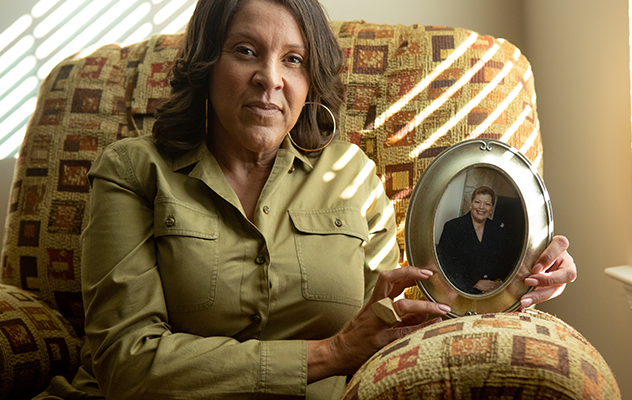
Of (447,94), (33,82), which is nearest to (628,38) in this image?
(447,94)

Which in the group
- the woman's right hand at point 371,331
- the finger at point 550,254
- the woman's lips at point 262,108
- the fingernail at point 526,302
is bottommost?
the woman's right hand at point 371,331

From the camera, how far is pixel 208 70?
3.88 ft

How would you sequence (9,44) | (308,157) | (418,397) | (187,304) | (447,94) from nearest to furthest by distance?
(418,397)
(187,304)
(308,157)
(447,94)
(9,44)

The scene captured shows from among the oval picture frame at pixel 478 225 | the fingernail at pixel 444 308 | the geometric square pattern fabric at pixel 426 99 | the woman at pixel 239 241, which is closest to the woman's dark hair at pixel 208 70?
the woman at pixel 239 241

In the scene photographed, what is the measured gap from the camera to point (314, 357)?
1.00 m

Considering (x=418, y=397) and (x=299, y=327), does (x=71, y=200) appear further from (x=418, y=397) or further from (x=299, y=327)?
(x=418, y=397)

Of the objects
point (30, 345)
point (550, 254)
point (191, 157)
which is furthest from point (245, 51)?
point (30, 345)

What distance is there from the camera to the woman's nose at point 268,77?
1.10 m

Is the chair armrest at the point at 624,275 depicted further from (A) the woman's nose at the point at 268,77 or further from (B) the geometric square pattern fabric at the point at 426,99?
(A) the woman's nose at the point at 268,77

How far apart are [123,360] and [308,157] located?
58 cm

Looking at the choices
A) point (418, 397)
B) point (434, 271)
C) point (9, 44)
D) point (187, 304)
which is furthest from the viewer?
point (9, 44)

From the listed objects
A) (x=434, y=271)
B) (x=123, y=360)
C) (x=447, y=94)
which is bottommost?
(x=123, y=360)

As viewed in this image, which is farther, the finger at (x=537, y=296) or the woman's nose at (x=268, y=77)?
the woman's nose at (x=268, y=77)

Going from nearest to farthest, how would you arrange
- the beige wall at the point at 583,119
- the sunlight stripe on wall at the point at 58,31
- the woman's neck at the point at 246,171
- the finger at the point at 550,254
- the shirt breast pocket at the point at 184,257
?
the finger at the point at 550,254 < the shirt breast pocket at the point at 184,257 < the woman's neck at the point at 246,171 < the beige wall at the point at 583,119 < the sunlight stripe on wall at the point at 58,31
